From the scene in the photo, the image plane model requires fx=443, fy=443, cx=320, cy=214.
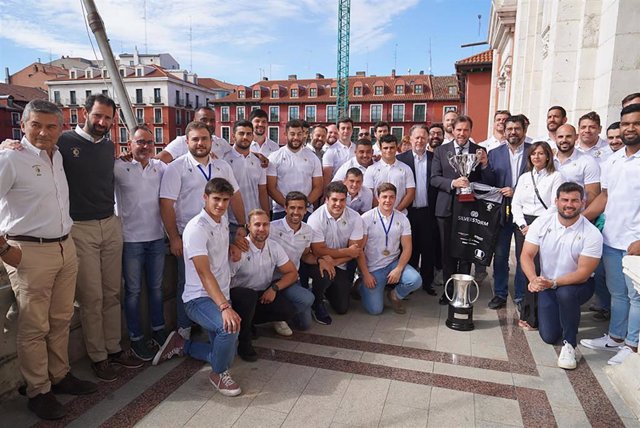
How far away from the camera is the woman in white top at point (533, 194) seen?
4590 mm

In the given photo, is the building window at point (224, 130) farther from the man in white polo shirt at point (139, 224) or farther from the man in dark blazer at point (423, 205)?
the man in white polo shirt at point (139, 224)

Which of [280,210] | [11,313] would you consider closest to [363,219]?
[280,210]

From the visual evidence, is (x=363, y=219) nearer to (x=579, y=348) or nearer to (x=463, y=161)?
(x=463, y=161)

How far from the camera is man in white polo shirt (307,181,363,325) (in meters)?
4.89

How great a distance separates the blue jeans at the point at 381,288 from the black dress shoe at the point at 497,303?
0.94m

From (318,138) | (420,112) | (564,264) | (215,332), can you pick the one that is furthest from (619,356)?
(420,112)

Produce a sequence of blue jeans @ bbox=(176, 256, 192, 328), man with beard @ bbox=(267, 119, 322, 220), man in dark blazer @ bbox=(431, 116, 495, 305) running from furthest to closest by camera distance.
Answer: man with beard @ bbox=(267, 119, 322, 220)
man in dark blazer @ bbox=(431, 116, 495, 305)
blue jeans @ bbox=(176, 256, 192, 328)

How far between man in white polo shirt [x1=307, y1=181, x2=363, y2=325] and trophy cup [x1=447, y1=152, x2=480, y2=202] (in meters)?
1.25

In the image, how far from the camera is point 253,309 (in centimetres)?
398

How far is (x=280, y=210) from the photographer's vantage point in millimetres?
5828

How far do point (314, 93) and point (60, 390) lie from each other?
50465 millimetres

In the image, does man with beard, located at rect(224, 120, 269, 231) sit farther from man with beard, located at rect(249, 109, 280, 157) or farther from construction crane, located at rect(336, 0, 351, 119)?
construction crane, located at rect(336, 0, 351, 119)

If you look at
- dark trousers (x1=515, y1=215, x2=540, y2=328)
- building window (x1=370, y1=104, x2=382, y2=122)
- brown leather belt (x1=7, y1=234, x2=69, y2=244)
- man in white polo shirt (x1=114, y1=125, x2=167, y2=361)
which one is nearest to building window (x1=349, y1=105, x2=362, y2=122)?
building window (x1=370, y1=104, x2=382, y2=122)

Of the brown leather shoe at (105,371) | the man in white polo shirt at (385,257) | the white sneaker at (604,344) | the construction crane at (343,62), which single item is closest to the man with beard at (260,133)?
the man in white polo shirt at (385,257)
